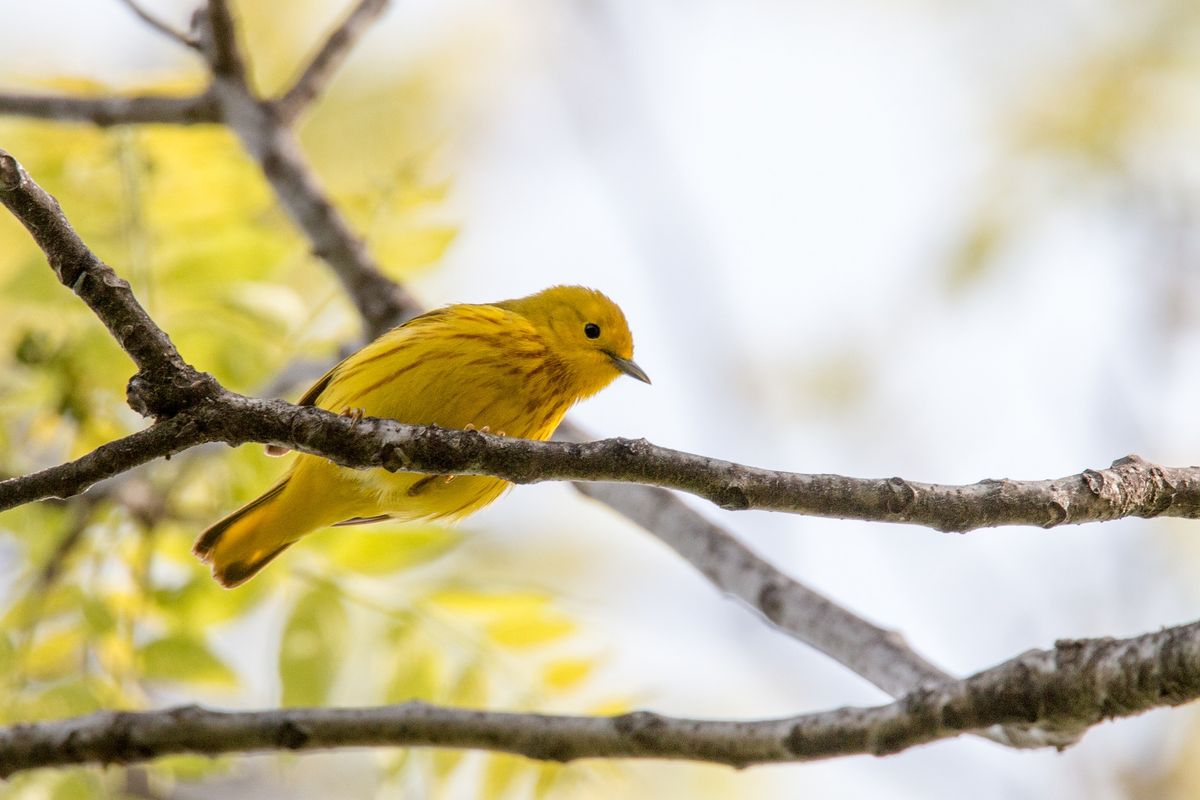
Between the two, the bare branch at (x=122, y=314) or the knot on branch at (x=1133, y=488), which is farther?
the knot on branch at (x=1133, y=488)

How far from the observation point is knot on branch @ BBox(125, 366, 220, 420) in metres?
2.53

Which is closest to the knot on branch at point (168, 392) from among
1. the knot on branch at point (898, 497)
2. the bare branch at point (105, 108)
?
the knot on branch at point (898, 497)

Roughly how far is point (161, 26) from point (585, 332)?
2.22 metres

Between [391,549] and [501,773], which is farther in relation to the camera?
[391,549]

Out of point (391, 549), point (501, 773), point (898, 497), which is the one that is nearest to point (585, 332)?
point (391, 549)

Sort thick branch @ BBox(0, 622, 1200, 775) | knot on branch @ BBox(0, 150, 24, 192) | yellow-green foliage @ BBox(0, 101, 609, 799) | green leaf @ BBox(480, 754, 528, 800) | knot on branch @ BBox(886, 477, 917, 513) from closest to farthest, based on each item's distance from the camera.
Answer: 1. thick branch @ BBox(0, 622, 1200, 775)
2. knot on branch @ BBox(0, 150, 24, 192)
3. knot on branch @ BBox(886, 477, 917, 513)
4. green leaf @ BBox(480, 754, 528, 800)
5. yellow-green foliage @ BBox(0, 101, 609, 799)

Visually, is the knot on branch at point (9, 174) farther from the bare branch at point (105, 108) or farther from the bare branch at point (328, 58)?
the bare branch at point (328, 58)

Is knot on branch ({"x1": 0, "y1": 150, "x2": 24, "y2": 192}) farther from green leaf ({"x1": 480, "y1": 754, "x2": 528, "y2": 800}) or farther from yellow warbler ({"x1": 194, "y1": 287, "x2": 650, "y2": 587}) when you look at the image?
green leaf ({"x1": 480, "y1": 754, "x2": 528, "y2": 800})

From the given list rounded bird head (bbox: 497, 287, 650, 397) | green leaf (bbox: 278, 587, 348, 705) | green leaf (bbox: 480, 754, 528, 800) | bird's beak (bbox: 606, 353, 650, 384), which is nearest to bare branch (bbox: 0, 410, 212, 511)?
green leaf (bbox: 278, 587, 348, 705)

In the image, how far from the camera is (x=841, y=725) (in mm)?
2797

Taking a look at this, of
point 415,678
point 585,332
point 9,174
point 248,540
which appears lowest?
point 9,174

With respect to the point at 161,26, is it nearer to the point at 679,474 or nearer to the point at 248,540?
the point at 248,540

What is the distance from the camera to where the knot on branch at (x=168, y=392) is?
99.7 inches

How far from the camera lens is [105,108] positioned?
5.05m
